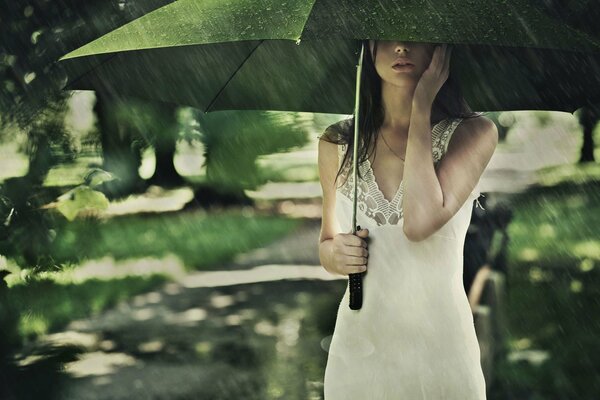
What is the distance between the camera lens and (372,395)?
2.81 metres

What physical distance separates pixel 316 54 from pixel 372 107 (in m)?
0.46

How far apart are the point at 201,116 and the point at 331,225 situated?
357 inches

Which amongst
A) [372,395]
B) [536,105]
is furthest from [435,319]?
[536,105]

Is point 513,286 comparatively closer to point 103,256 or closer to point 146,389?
point 146,389

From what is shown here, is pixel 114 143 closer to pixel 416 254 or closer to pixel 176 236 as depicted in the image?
pixel 176 236

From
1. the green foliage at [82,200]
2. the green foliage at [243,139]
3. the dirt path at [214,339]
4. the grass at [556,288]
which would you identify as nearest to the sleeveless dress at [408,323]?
the dirt path at [214,339]

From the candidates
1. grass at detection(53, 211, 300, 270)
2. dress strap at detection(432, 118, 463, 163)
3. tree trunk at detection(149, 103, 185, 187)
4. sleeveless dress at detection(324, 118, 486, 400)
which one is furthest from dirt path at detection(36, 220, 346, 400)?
dress strap at detection(432, 118, 463, 163)

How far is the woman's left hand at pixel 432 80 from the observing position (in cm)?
279

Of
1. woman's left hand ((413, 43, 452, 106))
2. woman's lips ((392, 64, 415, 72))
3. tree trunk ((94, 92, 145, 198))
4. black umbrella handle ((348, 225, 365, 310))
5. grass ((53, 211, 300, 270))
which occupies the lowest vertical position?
grass ((53, 211, 300, 270))

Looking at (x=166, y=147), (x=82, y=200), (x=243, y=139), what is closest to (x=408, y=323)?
(x=82, y=200)

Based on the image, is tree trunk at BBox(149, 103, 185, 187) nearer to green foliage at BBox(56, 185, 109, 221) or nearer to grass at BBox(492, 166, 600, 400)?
green foliage at BBox(56, 185, 109, 221)

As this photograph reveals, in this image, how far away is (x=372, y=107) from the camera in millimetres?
3002

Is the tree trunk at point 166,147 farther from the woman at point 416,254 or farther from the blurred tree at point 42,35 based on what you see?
the woman at point 416,254

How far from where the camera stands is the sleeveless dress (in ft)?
9.04
